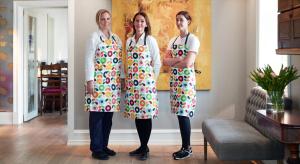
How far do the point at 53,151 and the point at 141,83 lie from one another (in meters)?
1.45

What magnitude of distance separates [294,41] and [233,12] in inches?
90.3

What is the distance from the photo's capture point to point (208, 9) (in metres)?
5.22

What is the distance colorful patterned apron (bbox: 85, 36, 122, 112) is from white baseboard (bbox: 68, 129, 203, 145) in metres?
0.89

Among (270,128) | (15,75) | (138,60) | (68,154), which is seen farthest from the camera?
(15,75)

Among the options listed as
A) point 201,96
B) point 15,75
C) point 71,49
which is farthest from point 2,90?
point 201,96

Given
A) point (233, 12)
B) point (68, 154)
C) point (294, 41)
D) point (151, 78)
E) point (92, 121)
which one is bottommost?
point (68, 154)

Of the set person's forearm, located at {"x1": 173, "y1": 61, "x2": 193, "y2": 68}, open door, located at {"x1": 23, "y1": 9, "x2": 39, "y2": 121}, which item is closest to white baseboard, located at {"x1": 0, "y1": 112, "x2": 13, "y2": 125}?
open door, located at {"x1": 23, "y1": 9, "x2": 39, "y2": 121}

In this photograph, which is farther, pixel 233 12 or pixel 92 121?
pixel 233 12

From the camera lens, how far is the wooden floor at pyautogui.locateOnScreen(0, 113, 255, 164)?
14.7 feet

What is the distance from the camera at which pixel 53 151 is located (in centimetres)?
495

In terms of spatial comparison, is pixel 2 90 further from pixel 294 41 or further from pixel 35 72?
pixel 294 41

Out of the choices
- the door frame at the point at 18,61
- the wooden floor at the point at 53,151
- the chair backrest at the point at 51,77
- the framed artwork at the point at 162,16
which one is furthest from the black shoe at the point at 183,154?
the chair backrest at the point at 51,77

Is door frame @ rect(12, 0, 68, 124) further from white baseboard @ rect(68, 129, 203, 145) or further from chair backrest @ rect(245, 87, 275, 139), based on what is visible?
chair backrest @ rect(245, 87, 275, 139)

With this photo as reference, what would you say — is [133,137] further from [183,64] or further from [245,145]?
[245,145]
